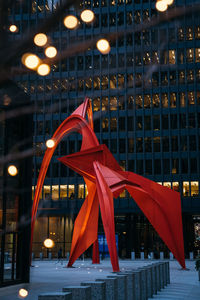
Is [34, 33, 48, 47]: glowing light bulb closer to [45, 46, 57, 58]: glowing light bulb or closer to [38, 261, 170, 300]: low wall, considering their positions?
[45, 46, 57, 58]: glowing light bulb

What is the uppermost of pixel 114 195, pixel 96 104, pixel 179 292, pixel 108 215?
pixel 96 104

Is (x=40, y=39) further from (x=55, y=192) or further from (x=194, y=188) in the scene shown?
(x=55, y=192)

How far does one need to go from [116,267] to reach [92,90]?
103ft

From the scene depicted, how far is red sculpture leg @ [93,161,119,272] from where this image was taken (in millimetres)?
19609

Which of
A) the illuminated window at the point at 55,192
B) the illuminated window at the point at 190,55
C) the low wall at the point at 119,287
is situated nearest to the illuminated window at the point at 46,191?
the illuminated window at the point at 55,192

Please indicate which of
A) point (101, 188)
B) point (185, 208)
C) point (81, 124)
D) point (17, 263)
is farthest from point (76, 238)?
point (185, 208)

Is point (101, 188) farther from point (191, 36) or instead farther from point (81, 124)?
point (191, 36)

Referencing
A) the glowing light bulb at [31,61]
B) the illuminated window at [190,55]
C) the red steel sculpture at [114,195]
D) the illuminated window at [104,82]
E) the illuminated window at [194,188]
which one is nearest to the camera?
the glowing light bulb at [31,61]

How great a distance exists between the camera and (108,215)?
2030 centimetres

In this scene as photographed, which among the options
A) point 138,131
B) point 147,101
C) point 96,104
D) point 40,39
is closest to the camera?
point 40,39

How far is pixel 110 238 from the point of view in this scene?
19641mm

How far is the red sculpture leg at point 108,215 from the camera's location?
64.3 feet

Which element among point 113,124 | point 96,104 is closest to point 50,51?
point 113,124

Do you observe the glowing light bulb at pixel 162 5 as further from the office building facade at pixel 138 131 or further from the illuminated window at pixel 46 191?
the illuminated window at pixel 46 191
